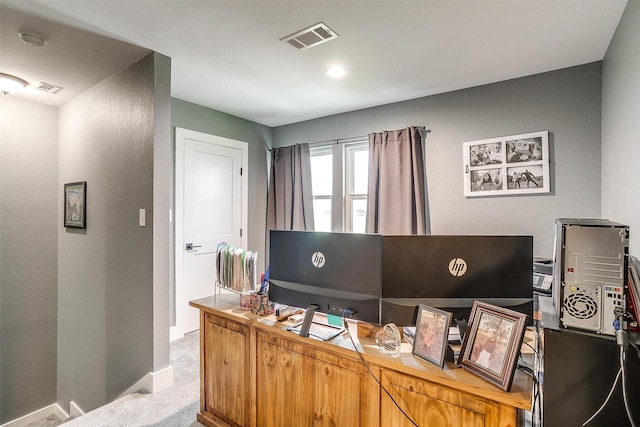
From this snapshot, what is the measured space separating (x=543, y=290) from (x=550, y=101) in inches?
63.8

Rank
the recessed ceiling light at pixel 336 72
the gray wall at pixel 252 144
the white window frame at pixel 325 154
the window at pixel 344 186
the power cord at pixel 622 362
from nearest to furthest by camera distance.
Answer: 1. the power cord at pixel 622 362
2. the recessed ceiling light at pixel 336 72
3. the gray wall at pixel 252 144
4. the window at pixel 344 186
5. the white window frame at pixel 325 154

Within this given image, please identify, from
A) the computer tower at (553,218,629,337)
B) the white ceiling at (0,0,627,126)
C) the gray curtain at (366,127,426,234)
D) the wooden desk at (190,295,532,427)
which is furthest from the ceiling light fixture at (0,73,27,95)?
the computer tower at (553,218,629,337)

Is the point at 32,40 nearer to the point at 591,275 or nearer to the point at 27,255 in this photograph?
the point at 27,255

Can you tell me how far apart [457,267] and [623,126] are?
154cm

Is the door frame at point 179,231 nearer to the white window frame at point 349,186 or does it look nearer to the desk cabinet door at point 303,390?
the white window frame at point 349,186

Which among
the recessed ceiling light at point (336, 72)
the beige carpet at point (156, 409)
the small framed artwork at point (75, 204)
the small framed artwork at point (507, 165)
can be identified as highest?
the recessed ceiling light at point (336, 72)

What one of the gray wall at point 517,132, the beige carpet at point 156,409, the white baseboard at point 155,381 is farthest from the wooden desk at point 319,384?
the gray wall at point 517,132

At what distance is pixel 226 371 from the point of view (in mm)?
1807

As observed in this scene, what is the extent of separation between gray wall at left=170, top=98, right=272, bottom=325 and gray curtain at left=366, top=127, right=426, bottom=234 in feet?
5.16

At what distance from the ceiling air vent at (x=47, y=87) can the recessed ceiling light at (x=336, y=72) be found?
242 cm

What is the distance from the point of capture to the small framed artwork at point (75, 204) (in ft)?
9.82

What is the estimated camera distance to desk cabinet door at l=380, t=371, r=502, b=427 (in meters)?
1.06

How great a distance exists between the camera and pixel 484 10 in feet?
6.13

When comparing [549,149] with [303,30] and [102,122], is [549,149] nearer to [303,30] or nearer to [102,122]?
[303,30]
